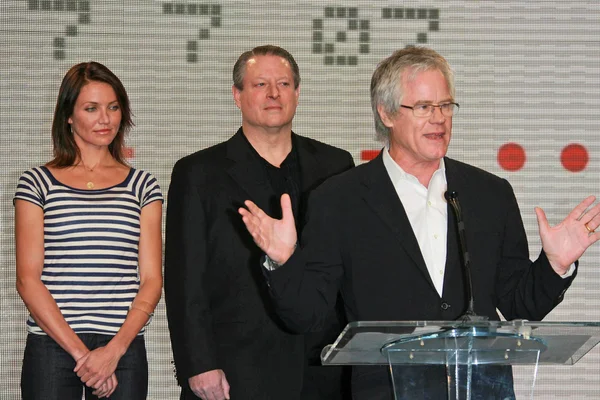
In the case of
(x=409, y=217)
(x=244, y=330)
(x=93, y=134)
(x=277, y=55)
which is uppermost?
(x=277, y=55)

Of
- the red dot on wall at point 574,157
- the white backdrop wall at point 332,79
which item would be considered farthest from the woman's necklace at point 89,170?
the red dot on wall at point 574,157

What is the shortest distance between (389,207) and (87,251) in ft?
3.59

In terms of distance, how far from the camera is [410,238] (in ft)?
9.14

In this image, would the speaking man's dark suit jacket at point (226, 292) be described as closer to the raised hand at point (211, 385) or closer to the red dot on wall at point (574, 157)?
the raised hand at point (211, 385)

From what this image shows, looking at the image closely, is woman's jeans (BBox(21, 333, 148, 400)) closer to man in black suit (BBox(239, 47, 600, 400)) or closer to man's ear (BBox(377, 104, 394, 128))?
man in black suit (BBox(239, 47, 600, 400))

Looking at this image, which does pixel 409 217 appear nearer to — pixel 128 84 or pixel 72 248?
pixel 72 248

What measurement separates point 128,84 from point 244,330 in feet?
5.88

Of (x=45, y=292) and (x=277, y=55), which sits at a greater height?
(x=277, y=55)

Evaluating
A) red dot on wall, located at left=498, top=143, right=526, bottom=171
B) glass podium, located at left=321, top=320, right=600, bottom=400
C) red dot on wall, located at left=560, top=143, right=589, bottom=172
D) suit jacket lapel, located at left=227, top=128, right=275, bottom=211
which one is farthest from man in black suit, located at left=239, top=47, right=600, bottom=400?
red dot on wall, located at left=560, top=143, right=589, bottom=172

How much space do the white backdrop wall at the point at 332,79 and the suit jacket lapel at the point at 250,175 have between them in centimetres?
125

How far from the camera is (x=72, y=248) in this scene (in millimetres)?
3422

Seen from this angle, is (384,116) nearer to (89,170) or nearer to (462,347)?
(462,347)

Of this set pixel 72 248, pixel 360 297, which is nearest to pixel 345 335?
pixel 360 297

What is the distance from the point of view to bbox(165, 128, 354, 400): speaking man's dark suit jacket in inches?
143
